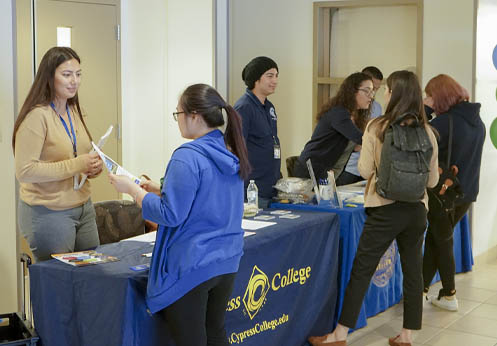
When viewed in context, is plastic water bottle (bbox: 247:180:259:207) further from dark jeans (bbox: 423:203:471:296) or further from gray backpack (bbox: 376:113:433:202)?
dark jeans (bbox: 423:203:471:296)

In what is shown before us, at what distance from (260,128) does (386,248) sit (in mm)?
1174

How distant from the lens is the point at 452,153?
15.5 ft

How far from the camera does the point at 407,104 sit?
358 centimetres

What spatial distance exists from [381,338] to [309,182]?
1033 millimetres

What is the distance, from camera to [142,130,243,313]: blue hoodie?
7.78 ft

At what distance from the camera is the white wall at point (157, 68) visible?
6.06m

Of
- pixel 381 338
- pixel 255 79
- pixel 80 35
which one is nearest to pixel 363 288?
pixel 381 338

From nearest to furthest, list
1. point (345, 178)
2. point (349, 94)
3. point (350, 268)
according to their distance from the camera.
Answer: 1. point (350, 268)
2. point (349, 94)
3. point (345, 178)

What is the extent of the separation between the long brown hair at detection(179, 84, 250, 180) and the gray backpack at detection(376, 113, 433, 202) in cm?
121

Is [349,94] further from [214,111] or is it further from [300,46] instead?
[214,111]

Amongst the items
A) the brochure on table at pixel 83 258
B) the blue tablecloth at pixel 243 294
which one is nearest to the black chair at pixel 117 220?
the blue tablecloth at pixel 243 294

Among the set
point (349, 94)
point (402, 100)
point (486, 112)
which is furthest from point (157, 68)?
point (402, 100)

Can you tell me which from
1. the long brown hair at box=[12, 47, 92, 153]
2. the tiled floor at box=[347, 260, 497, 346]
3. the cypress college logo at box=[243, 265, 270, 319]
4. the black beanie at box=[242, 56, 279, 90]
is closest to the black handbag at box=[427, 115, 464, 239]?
the tiled floor at box=[347, 260, 497, 346]

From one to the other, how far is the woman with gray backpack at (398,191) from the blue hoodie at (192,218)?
4.27 ft
